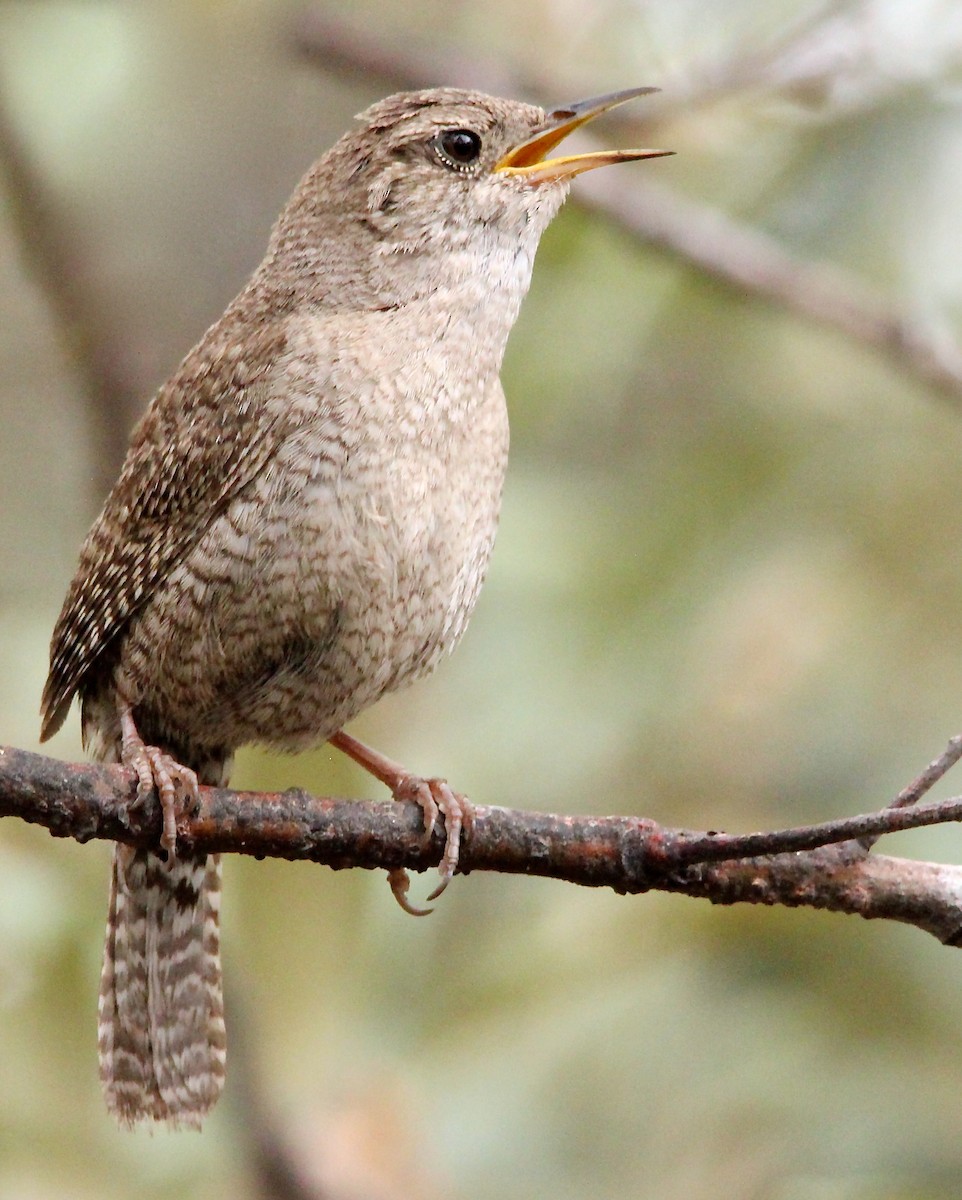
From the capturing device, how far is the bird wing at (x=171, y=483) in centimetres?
346

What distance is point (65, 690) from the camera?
146 inches

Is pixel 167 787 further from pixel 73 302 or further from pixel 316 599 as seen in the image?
pixel 73 302

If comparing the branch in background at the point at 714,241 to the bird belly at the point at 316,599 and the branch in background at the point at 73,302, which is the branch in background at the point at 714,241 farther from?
the bird belly at the point at 316,599

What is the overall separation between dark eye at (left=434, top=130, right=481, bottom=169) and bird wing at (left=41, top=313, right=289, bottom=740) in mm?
553

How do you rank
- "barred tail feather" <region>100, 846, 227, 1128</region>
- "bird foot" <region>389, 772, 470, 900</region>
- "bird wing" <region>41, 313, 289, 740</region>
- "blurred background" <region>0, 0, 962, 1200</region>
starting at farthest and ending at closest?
"blurred background" <region>0, 0, 962, 1200</region>, "barred tail feather" <region>100, 846, 227, 1128</region>, "bird wing" <region>41, 313, 289, 740</region>, "bird foot" <region>389, 772, 470, 900</region>

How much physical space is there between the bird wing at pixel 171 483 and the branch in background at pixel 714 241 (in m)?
2.02

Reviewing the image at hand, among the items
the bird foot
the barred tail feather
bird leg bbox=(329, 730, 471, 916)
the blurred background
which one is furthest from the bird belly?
the blurred background

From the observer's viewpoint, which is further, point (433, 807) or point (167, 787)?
point (433, 807)

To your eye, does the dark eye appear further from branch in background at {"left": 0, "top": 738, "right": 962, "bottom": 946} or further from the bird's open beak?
branch in background at {"left": 0, "top": 738, "right": 962, "bottom": 946}

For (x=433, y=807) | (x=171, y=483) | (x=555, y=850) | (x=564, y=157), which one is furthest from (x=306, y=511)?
(x=564, y=157)

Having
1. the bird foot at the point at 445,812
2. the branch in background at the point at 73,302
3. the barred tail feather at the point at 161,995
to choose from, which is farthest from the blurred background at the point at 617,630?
the bird foot at the point at 445,812

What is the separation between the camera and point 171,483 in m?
→ 3.57

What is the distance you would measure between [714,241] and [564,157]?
185cm

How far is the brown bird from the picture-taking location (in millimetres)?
3326
